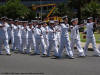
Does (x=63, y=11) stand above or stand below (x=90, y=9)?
above

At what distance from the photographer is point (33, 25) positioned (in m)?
15.3

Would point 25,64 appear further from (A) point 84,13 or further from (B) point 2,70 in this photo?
(A) point 84,13

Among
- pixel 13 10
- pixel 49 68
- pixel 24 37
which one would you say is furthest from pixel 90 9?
pixel 49 68

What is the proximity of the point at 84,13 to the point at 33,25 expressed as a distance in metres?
39.4

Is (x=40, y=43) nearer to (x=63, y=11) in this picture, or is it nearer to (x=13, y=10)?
(x=13, y=10)

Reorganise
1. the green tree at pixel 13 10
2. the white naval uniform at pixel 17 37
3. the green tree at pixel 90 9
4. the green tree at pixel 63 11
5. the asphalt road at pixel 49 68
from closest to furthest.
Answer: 1. the asphalt road at pixel 49 68
2. the white naval uniform at pixel 17 37
3. the green tree at pixel 90 9
4. the green tree at pixel 13 10
5. the green tree at pixel 63 11

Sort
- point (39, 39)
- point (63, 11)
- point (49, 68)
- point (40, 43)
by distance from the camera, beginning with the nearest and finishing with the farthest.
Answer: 1. point (49, 68)
2. point (39, 39)
3. point (40, 43)
4. point (63, 11)

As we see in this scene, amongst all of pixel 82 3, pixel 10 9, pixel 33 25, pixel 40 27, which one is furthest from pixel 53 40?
pixel 10 9

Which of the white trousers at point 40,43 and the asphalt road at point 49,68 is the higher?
the white trousers at point 40,43

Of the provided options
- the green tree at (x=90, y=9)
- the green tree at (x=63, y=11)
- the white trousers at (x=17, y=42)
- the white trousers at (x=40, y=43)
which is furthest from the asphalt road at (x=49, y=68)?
the green tree at (x=63, y=11)

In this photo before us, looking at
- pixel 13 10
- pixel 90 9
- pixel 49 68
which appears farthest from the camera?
pixel 13 10

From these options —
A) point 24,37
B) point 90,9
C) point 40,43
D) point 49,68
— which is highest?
point 90,9

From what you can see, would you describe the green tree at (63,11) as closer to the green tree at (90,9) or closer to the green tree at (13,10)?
the green tree at (90,9)

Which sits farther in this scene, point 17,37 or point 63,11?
point 63,11
